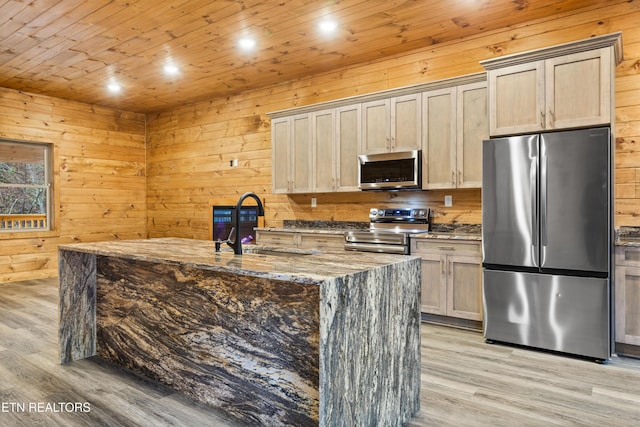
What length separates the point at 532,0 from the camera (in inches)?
143

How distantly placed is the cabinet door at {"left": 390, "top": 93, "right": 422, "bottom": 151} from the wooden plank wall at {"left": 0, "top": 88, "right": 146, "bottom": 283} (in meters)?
5.10

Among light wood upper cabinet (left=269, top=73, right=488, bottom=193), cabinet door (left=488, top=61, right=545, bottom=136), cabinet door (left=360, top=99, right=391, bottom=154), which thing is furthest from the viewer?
cabinet door (left=360, top=99, right=391, bottom=154)

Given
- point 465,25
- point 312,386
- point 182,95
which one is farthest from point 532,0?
point 182,95

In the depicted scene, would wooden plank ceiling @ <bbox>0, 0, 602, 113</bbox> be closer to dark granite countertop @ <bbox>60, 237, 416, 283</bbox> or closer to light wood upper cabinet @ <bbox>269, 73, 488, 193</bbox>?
light wood upper cabinet @ <bbox>269, 73, 488, 193</bbox>

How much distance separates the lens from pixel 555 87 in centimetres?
341

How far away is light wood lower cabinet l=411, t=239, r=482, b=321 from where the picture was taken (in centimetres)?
386

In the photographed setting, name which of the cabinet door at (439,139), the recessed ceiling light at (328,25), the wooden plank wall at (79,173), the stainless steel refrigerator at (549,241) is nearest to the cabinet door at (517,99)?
the stainless steel refrigerator at (549,241)

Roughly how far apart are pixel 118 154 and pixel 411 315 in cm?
670

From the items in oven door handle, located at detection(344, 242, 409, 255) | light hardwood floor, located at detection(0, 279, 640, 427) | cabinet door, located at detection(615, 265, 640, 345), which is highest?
oven door handle, located at detection(344, 242, 409, 255)

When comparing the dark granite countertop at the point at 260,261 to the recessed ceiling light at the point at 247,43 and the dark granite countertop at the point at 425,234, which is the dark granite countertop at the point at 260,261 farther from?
the recessed ceiling light at the point at 247,43

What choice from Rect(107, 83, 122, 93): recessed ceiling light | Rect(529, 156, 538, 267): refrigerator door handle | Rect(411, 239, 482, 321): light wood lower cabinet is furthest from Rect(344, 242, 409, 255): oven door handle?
Rect(107, 83, 122, 93): recessed ceiling light

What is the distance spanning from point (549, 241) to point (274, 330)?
233 centimetres

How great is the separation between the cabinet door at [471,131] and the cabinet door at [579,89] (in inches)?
25.4

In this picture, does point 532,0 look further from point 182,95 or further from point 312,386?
point 182,95
